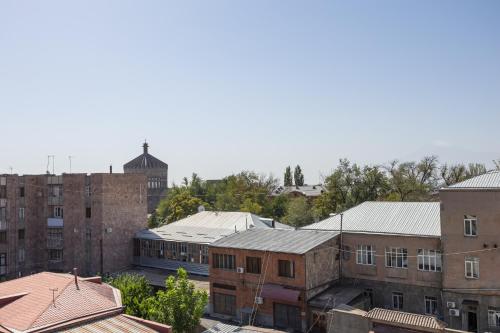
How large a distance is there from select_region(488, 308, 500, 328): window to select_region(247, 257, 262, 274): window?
15.9 metres

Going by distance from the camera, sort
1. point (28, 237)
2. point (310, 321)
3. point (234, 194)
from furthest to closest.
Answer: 1. point (234, 194)
2. point (28, 237)
3. point (310, 321)

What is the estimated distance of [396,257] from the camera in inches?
1358

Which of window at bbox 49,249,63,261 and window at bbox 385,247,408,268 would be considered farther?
window at bbox 49,249,63,261

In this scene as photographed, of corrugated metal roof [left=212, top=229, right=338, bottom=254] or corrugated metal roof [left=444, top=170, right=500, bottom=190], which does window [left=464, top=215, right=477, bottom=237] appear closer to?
corrugated metal roof [left=444, top=170, right=500, bottom=190]

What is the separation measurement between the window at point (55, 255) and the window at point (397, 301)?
121ft

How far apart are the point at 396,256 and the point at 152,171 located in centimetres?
7443

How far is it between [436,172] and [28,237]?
190 ft

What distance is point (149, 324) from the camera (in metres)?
25.5

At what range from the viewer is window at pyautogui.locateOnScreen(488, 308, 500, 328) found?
30.2 metres

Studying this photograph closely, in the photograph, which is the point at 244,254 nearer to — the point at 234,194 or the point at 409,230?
the point at 409,230

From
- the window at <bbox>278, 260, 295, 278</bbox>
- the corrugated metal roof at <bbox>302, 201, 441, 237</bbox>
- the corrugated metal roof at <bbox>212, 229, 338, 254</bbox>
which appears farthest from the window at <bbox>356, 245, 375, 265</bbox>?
the window at <bbox>278, 260, 295, 278</bbox>

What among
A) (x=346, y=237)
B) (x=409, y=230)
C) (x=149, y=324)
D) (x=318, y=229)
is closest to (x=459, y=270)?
(x=409, y=230)

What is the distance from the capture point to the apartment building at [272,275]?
3375 cm

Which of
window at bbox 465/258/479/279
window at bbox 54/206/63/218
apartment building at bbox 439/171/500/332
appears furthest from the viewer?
window at bbox 54/206/63/218
